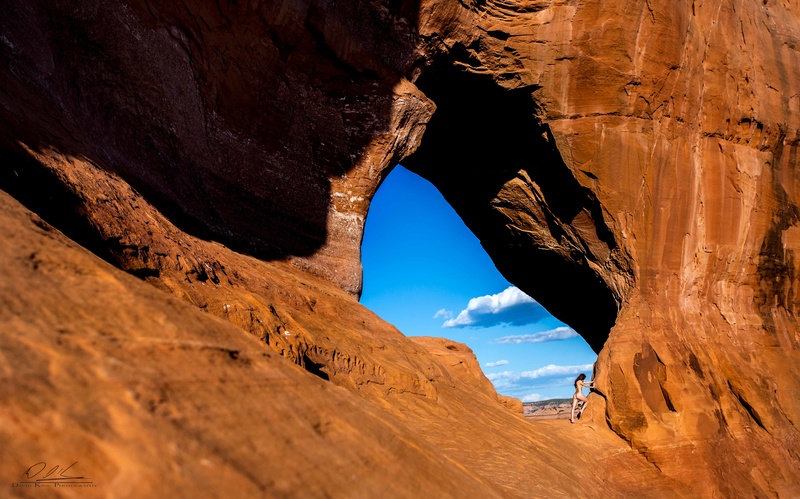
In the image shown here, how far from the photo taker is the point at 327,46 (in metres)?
10.6

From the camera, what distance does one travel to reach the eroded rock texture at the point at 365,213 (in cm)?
259

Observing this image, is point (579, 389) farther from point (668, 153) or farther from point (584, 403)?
point (668, 153)

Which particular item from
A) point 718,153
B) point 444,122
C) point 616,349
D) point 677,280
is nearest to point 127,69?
point 444,122

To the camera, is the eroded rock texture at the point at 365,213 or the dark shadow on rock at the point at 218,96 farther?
the dark shadow on rock at the point at 218,96
